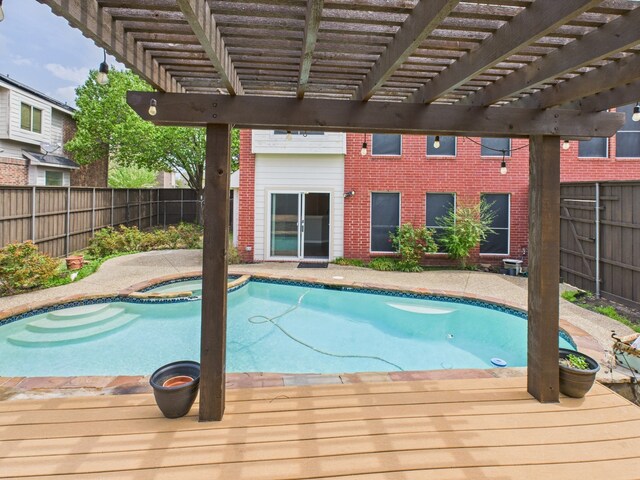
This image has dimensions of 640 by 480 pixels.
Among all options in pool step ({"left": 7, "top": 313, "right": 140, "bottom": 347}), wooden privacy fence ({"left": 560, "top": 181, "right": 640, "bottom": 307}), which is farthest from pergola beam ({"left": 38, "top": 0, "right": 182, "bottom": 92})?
wooden privacy fence ({"left": 560, "top": 181, "right": 640, "bottom": 307})

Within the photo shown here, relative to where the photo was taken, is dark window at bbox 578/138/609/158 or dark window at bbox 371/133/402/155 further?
dark window at bbox 371/133/402/155

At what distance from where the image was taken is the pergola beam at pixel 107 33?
1.70 m

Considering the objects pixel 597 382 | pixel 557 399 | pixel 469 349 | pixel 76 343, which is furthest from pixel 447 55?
pixel 76 343

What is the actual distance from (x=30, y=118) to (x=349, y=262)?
15.1 m

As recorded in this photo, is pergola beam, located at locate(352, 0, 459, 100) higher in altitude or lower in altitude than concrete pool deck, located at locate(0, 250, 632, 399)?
higher

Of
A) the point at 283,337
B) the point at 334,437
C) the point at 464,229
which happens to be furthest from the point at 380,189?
the point at 334,437

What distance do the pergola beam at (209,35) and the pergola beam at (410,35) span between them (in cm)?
100

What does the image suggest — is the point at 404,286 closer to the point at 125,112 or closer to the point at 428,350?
the point at 428,350

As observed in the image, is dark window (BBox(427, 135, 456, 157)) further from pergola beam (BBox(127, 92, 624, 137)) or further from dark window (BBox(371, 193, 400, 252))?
pergola beam (BBox(127, 92, 624, 137))

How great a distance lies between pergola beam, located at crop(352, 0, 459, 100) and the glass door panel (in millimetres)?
8340

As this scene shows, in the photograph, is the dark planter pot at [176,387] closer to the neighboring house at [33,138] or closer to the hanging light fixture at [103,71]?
the hanging light fixture at [103,71]

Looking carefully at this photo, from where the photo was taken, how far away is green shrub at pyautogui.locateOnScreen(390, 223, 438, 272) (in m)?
10.3

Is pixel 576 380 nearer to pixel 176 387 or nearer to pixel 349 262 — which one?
pixel 176 387

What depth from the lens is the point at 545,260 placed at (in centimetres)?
320
